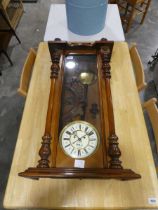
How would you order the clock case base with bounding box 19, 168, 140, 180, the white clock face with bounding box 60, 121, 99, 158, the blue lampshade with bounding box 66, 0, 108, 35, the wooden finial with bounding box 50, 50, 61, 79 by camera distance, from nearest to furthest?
the clock case base with bounding box 19, 168, 140, 180, the white clock face with bounding box 60, 121, 99, 158, the wooden finial with bounding box 50, 50, 61, 79, the blue lampshade with bounding box 66, 0, 108, 35

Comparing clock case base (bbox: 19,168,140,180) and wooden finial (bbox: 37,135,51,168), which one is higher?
wooden finial (bbox: 37,135,51,168)

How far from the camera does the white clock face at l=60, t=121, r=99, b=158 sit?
0.97 m

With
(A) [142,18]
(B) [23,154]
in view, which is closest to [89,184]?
(B) [23,154]

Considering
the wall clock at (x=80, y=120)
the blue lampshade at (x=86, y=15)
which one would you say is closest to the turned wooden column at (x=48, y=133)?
the wall clock at (x=80, y=120)

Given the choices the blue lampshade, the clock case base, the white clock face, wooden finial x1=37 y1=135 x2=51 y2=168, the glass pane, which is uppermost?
the blue lampshade

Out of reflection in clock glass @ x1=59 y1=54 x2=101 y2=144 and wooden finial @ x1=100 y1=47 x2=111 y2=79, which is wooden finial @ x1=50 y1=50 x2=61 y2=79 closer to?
reflection in clock glass @ x1=59 y1=54 x2=101 y2=144

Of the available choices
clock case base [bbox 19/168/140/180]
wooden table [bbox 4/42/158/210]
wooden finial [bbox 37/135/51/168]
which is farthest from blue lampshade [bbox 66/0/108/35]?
clock case base [bbox 19/168/140/180]

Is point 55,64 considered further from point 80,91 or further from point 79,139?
point 79,139

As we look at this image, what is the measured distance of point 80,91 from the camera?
120cm

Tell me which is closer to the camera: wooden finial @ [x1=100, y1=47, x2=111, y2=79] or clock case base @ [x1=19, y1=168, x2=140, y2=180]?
clock case base @ [x1=19, y1=168, x2=140, y2=180]

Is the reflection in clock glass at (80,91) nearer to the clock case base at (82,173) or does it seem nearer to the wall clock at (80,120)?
the wall clock at (80,120)

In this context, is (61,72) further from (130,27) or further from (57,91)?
(130,27)

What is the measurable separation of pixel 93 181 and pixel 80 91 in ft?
1.78

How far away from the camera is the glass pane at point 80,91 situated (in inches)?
42.4
